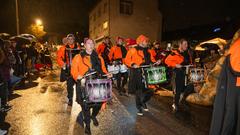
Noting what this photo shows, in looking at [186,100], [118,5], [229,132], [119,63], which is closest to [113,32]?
[118,5]

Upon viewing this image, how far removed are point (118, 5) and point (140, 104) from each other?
79.6ft

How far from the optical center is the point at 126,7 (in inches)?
1205

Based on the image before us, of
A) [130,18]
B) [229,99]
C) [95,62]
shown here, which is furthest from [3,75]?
[130,18]

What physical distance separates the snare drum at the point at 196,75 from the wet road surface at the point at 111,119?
0.97 meters

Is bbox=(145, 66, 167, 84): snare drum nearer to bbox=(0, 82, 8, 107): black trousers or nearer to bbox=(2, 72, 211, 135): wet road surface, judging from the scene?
bbox=(2, 72, 211, 135): wet road surface

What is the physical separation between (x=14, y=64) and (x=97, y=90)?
8.84 m

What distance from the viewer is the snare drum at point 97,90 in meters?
4.86

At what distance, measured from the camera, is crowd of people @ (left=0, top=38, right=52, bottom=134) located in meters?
6.59

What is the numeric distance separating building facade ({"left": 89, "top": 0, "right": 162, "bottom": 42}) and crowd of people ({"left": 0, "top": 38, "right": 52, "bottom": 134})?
12.0 m

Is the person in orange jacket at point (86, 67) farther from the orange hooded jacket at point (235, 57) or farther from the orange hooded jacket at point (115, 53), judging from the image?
the orange hooded jacket at point (115, 53)

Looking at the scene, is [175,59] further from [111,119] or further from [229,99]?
[229,99]

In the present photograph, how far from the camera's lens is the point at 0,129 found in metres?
5.52

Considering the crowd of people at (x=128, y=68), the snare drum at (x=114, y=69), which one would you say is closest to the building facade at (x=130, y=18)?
the snare drum at (x=114, y=69)

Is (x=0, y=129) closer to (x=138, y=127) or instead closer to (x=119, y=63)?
(x=138, y=127)
